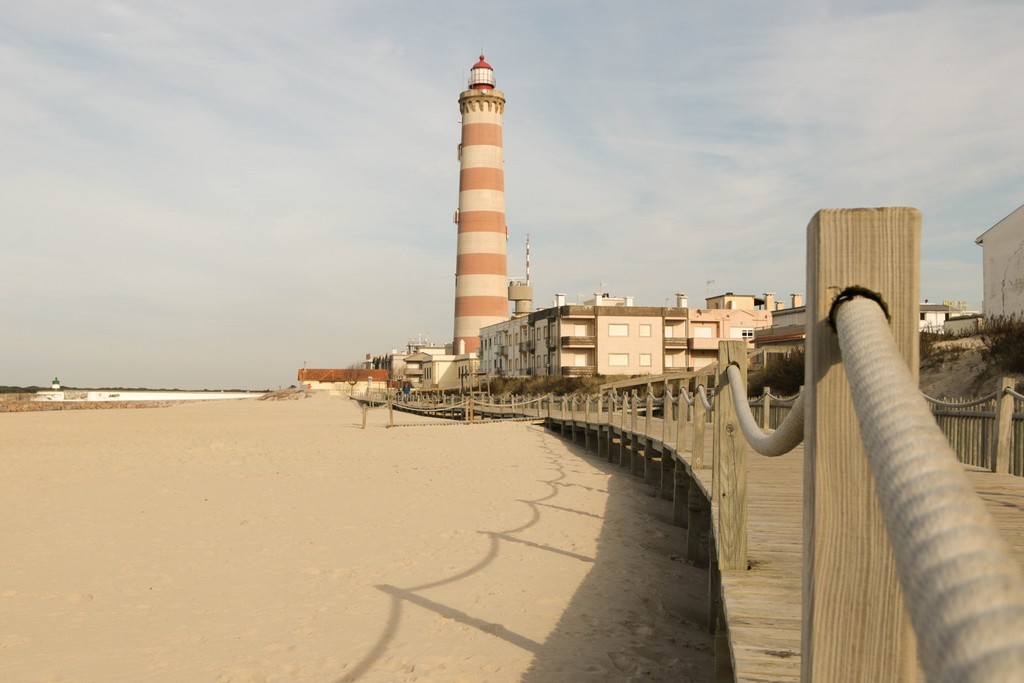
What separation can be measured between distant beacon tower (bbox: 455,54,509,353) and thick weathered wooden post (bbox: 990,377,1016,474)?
49.7 meters

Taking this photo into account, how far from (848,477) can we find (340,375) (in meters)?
132

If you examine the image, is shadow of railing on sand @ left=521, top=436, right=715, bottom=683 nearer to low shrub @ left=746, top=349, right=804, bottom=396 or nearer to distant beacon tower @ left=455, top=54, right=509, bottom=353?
low shrub @ left=746, top=349, right=804, bottom=396

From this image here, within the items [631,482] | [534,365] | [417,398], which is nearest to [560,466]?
[631,482]

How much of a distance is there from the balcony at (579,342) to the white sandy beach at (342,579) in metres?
40.1

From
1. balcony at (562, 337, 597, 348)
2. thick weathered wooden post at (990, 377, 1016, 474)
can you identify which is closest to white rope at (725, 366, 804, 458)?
thick weathered wooden post at (990, 377, 1016, 474)

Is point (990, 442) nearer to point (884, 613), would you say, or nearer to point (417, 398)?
point (884, 613)

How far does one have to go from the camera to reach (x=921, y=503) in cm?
82

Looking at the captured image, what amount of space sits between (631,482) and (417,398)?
56.4 meters

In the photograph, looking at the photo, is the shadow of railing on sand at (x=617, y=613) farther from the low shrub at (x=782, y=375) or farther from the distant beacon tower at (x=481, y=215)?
the distant beacon tower at (x=481, y=215)

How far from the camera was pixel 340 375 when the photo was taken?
130625 mm

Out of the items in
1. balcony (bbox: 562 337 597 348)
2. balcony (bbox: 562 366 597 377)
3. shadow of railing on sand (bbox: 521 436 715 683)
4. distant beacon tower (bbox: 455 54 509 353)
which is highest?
distant beacon tower (bbox: 455 54 509 353)

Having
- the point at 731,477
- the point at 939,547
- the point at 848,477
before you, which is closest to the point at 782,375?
the point at 731,477

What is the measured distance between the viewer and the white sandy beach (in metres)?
6.15

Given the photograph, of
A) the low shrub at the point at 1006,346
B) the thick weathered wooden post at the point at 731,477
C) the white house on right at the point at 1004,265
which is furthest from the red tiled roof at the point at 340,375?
the thick weathered wooden post at the point at 731,477
